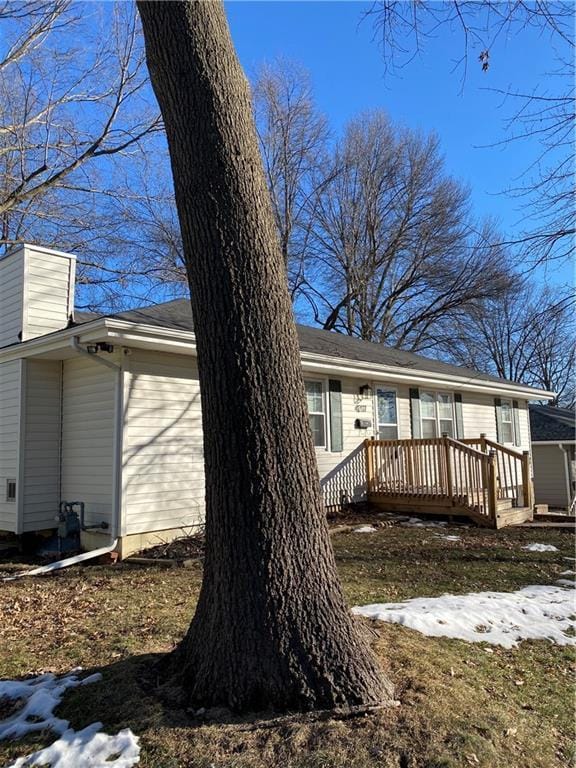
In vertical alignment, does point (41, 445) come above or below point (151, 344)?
below

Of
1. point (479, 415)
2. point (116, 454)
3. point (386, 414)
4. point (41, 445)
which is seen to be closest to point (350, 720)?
point (116, 454)

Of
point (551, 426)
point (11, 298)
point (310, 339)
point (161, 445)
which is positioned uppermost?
point (11, 298)

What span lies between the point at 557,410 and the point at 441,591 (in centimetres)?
2205

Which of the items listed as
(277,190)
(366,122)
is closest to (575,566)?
(277,190)

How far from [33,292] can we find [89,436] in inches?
99.2

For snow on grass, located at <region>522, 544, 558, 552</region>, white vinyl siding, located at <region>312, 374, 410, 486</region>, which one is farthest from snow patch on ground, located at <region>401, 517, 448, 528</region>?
snow on grass, located at <region>522, 544, 558, 552</region>

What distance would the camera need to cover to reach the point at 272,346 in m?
2.97

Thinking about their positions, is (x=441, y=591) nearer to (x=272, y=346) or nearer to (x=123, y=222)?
(x=272, y=346)

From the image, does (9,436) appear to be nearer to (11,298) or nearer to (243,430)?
(11,298)

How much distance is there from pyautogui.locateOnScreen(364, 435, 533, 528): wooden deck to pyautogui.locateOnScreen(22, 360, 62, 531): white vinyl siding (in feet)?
19.9

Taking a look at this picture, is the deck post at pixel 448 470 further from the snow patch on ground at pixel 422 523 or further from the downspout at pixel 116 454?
the downspout at pixel 116 454

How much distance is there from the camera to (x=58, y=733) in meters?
2.70

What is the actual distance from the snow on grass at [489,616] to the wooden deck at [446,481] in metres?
4.61

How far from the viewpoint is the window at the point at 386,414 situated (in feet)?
40.6
